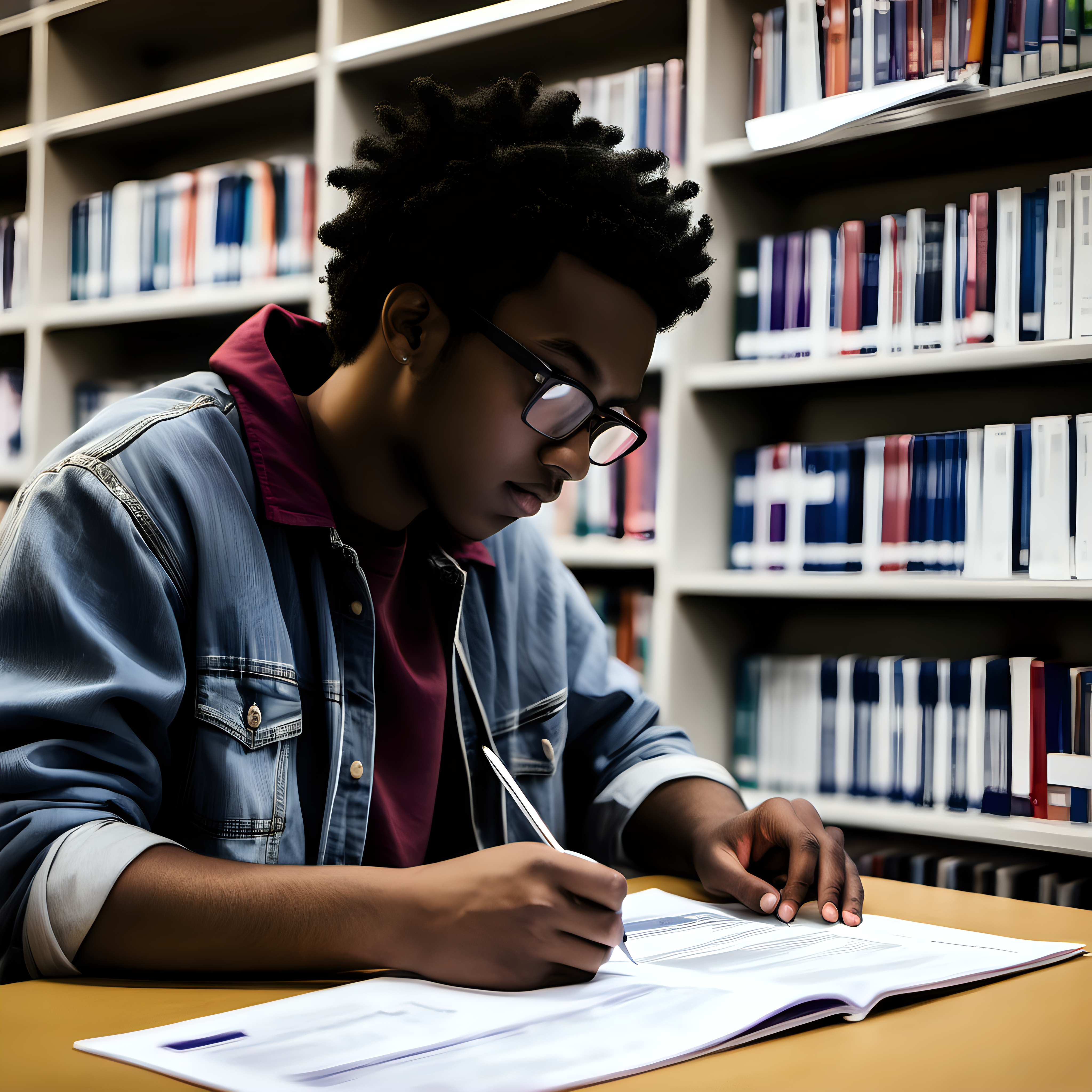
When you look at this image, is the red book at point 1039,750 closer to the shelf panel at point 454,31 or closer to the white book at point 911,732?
the white book at point 911,732

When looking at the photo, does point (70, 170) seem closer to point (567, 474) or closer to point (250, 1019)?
point (567, 474)

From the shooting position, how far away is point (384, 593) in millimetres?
1104

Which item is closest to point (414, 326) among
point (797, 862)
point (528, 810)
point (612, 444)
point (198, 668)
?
point (612, 444)

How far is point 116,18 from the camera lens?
2.74 m

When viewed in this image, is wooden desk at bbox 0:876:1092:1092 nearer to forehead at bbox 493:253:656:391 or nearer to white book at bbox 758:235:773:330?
forehead at bbox 493:253:656:391

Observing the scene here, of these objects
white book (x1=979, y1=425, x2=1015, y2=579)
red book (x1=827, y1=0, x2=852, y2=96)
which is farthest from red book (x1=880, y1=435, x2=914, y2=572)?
red book (x1=827, y1=0, x2=852, y2=96)

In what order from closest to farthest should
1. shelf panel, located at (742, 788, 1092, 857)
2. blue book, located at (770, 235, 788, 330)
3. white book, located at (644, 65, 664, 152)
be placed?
shelf panel, located at (742, 788, 1092, 857), blue book, located at (770, 235, 788, 330), white book, located at (644, 65, 664, 152)

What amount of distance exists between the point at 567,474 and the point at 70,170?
2.30 m

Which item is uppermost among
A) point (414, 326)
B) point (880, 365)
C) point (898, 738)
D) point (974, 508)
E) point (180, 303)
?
point (180, 303)

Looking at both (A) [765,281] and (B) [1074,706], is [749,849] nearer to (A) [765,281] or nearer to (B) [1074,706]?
(B) [1074,706]

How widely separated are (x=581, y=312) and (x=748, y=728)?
3.94ft

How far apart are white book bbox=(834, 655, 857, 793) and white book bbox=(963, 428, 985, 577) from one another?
262mm

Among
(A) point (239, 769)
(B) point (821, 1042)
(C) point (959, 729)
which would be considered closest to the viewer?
(B) point (821, 1042)

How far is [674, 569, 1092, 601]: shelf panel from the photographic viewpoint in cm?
163
